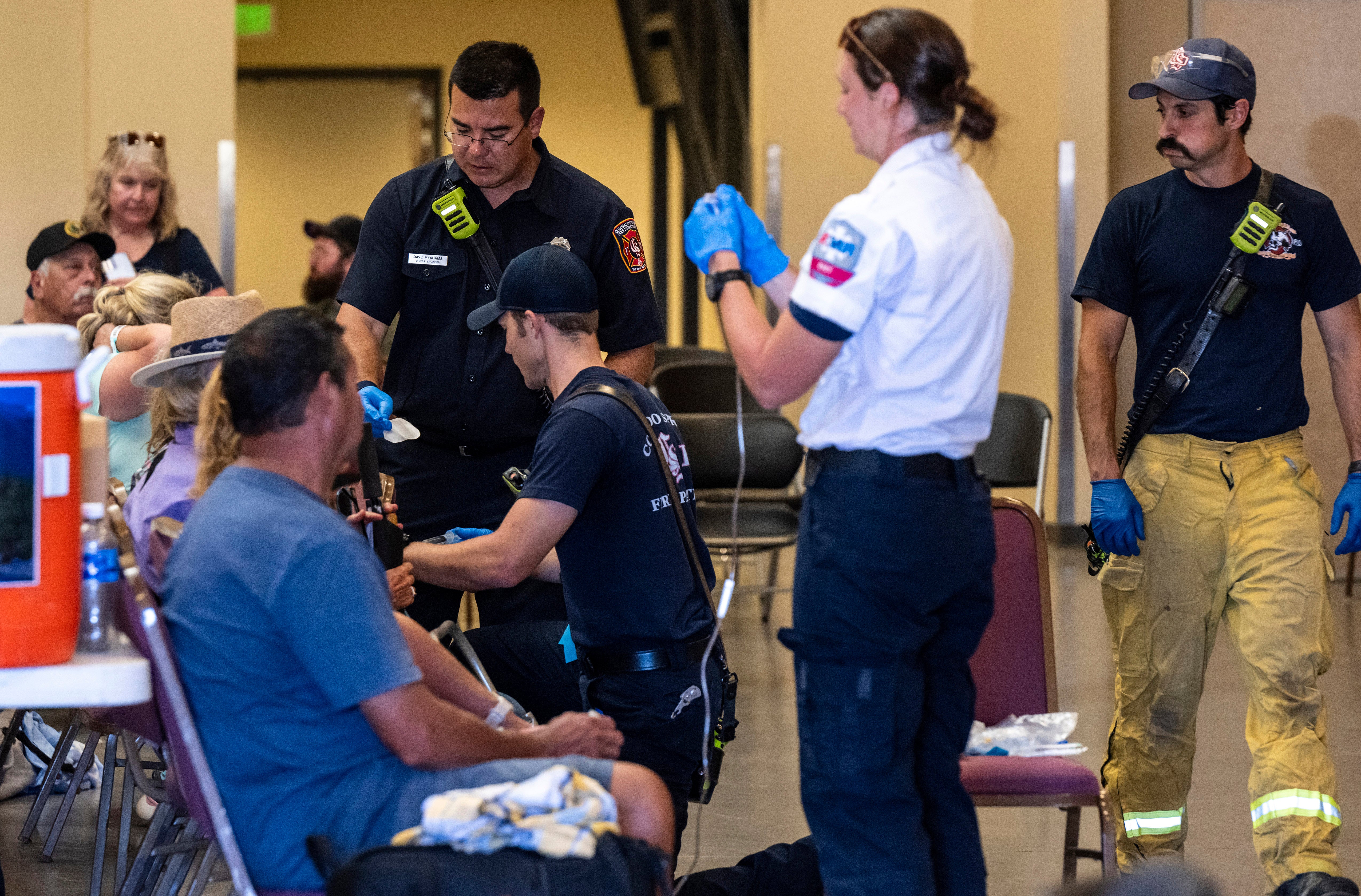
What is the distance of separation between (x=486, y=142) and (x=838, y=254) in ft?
5.03

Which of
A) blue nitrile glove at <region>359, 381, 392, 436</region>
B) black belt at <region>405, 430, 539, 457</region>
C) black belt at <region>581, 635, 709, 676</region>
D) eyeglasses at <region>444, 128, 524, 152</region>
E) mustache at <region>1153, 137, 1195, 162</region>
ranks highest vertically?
eyeglasses at <region>444, 128, 524, 152</region>

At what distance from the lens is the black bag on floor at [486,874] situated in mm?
1796

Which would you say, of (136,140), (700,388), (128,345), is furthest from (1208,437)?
(700,388)

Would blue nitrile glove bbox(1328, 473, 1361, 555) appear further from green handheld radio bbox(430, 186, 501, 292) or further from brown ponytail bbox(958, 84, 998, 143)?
green handheld radio bbox(430, 186, 501, 292)

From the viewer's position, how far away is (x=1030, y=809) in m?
3.83

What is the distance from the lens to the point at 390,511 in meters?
2.82

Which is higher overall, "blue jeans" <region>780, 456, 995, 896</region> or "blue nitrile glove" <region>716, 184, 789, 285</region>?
"blue nitrile glove" <region>716, 184, 789, 285</region>

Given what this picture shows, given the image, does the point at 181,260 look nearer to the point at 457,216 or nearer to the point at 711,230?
the point at 457,216

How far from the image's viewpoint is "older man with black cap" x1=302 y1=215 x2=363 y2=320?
674 centimetres

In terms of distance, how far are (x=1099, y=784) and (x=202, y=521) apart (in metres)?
1.58

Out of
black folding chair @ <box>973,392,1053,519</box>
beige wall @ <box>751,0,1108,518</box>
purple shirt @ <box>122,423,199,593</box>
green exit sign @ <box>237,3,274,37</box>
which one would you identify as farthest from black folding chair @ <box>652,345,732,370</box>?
purple shirt @ <box>122,423,199,593</box>

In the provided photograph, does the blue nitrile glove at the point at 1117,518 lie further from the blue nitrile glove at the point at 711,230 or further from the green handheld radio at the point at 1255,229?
the blue nitrile glove at the point at 711,230

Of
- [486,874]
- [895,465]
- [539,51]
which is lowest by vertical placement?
[486,874]

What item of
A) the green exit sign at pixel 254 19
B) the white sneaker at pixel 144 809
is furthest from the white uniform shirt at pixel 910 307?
the green exit sign at pixel 254 19
